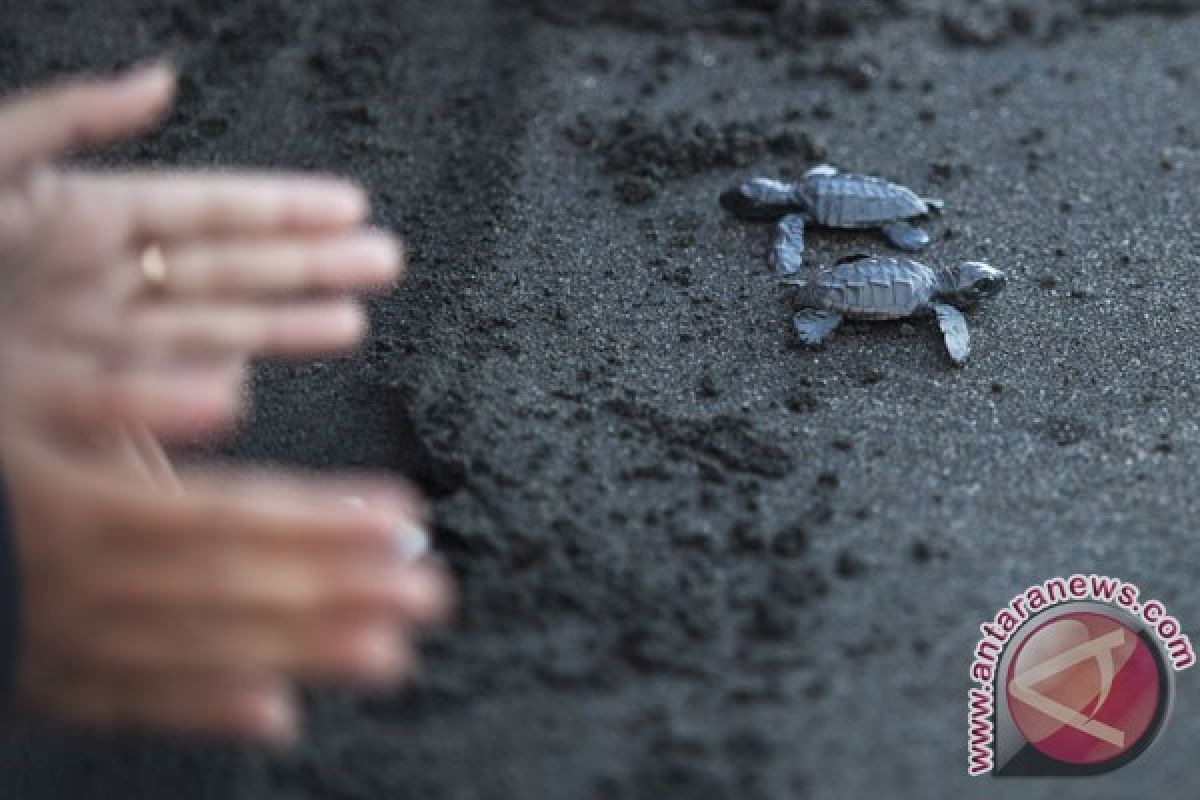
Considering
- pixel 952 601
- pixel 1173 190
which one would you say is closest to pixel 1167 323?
pixel 1173 190

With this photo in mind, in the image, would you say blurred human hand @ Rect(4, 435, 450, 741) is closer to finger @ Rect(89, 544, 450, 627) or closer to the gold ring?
finger @ Rect(89, 544, 450, 627)

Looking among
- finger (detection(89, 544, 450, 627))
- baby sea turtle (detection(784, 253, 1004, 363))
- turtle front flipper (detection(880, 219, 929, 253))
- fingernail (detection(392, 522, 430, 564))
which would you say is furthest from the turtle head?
finger (detection(89, 544, 450, 627))

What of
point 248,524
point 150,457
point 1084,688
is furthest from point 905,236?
point 248,524

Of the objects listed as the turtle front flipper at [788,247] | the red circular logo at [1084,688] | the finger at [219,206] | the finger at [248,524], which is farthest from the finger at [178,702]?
the turtle front flipper at [788,247]

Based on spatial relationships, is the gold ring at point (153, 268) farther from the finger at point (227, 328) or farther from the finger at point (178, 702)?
the finger at point (178, 702)

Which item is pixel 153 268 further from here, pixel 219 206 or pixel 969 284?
pixel 969 284
